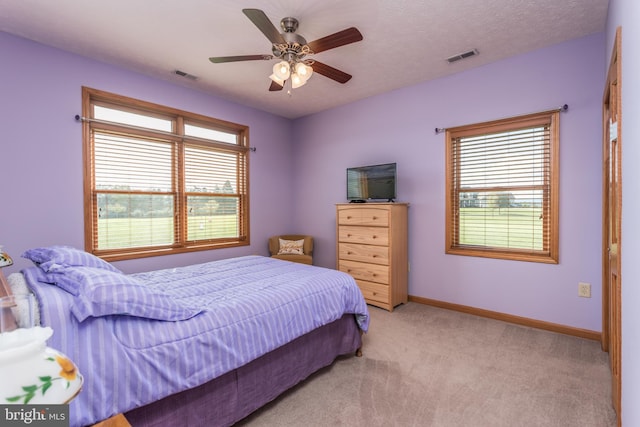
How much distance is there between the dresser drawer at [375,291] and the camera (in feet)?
11.6

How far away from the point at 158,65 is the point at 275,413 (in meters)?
3.42

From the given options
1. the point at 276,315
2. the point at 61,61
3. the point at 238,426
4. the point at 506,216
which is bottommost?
the point at 238,426

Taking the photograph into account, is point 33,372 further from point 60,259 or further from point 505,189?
point 505,189

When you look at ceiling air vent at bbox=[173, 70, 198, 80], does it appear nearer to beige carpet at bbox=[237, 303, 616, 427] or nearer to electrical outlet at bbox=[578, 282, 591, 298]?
beige carpet at bbox=[237, 303, 616, 427]

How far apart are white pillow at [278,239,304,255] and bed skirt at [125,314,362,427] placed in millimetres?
2185

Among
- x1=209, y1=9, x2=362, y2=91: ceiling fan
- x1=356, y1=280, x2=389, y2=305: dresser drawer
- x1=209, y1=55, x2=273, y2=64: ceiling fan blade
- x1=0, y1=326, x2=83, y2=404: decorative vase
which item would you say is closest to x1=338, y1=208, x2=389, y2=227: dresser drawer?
x1=356, y1=280, x2=389, y2=305: dresser drawer

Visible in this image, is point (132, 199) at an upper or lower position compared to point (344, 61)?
lower

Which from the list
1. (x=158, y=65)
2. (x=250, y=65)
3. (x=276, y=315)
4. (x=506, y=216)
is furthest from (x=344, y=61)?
(x=276, y=315)

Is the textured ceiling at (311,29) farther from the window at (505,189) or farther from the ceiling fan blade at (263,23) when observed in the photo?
the window at (505,189)

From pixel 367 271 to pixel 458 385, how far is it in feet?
5.67

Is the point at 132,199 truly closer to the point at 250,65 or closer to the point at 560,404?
the point at 250,65

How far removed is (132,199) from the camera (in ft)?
11.4

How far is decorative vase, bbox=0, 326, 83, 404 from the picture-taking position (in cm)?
59

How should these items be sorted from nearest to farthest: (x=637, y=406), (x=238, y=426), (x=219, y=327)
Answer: (x=637, y=406) < (x=219, y=327) < (x=238, y=426)
